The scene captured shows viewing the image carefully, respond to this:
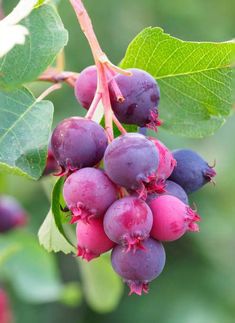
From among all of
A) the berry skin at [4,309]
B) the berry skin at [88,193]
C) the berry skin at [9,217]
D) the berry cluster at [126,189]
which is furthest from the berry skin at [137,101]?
the berry skin at [4,309]

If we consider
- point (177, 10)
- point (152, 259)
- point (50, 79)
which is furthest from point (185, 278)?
point (152, 259)

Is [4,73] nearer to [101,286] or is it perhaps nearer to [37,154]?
[37,154]

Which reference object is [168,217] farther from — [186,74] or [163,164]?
[186,74]

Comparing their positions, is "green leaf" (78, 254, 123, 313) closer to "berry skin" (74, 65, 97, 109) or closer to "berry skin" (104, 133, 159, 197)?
Result: "berry skin" (74, 65, 97, 109)

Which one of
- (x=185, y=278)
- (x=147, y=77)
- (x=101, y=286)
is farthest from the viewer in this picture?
(x=185, y=278)

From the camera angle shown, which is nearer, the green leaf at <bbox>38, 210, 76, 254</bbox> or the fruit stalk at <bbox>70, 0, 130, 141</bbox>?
the fruit stalk at <bbox>70, 0, 130, 141</bbox>

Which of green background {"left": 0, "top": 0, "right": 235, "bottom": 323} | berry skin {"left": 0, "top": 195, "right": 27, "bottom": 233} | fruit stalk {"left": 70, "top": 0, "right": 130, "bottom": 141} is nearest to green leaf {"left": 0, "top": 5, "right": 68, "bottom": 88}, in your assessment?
fruit stalk {"left": 70, "top": 0, "right": 130, "bottom": 141}

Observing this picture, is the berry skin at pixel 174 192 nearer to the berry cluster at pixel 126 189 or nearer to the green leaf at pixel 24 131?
the berry cluster at pixel 126 189
